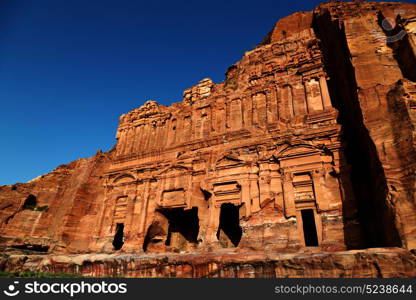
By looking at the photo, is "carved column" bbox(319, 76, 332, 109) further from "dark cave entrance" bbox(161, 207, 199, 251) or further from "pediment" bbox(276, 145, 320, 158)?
"dark cave entrance" bbox(161, 207, 199, 251)

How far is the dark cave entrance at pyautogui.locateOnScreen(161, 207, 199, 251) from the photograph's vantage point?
16594mm

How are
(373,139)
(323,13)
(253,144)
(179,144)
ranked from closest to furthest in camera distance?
(373,139) < (253,144) < (323,13) < (179,144)

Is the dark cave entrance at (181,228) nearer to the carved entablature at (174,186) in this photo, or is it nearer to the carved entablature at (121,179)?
the carved entablature at (174,186)

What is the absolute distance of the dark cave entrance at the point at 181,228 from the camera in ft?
54.4

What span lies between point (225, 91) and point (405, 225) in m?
12.8

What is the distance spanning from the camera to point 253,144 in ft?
47.9

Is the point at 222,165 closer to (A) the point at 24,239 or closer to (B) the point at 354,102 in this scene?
(B) the point at 354,102

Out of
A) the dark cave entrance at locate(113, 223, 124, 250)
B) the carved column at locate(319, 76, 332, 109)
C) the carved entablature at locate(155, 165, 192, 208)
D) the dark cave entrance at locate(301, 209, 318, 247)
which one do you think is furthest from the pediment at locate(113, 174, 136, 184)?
the carved column at locate(319, 76, 332, 109)

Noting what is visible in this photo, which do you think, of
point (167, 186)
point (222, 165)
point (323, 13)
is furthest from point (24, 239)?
point (323, 13)

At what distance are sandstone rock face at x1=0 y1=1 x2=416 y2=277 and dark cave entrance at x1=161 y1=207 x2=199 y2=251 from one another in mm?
66

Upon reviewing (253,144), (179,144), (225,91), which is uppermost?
(225,91)

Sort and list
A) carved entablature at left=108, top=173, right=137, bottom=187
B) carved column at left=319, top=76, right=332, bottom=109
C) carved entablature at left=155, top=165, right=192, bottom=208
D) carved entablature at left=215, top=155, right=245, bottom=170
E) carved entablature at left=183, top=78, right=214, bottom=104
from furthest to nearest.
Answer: carved entablature at left=183, top=78, right=214, bottom=104
carved entablature at left=108, top=173, right=137, bottom=187
carved entablature at left=155, top=165, right=192, bottom=208
carved entablature at left=215, top=155, right=245, bottom=170
carved column at left=319, top=76, right=332, bottom=109

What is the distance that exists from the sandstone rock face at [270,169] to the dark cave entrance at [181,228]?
0.22 feet

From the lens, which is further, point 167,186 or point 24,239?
point 24,239
